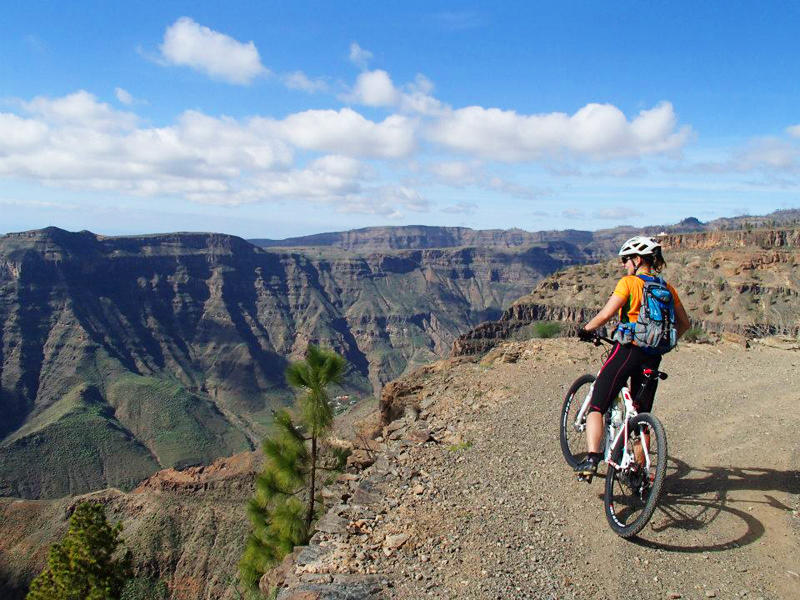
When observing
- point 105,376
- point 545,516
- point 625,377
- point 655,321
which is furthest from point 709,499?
point 105,376

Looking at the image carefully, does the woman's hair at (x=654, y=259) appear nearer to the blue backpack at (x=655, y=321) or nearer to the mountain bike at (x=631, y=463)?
the blue backpack at (x=655, y=321)

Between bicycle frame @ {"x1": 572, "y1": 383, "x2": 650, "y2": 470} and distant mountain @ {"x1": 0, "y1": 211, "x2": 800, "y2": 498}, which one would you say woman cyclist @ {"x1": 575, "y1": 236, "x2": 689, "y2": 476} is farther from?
distant mountain @ {"x1": 0, "y1": 211, "x2": 800, "y2": 498}

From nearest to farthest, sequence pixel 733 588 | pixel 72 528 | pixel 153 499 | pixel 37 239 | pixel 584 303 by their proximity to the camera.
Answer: pixel 733 588 < pixel 72 528 < pixel 153 499 < pixel 584 303 < pixel 37 239

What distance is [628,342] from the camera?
7.20 metres

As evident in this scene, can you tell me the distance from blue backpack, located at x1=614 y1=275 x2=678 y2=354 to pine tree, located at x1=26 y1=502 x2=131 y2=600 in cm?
1969

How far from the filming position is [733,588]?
5746mm

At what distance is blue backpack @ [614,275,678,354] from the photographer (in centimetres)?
699

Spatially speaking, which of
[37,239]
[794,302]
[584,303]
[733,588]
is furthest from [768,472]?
[37,239]

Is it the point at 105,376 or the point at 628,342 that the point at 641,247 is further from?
the point at 105,376

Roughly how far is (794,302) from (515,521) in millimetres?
83851

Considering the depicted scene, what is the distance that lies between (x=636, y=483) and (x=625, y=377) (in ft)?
4.21

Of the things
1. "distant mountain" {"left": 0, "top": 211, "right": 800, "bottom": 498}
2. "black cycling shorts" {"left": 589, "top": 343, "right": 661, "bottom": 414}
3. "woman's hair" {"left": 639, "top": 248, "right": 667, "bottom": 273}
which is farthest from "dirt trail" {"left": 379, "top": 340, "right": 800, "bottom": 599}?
"distant mountain" {"left": 0, "top": 211, "right": 800, "bottom": 498}

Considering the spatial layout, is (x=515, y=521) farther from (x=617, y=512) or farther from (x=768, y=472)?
(x=768, y=472)

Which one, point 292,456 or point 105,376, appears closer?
point 292,456
